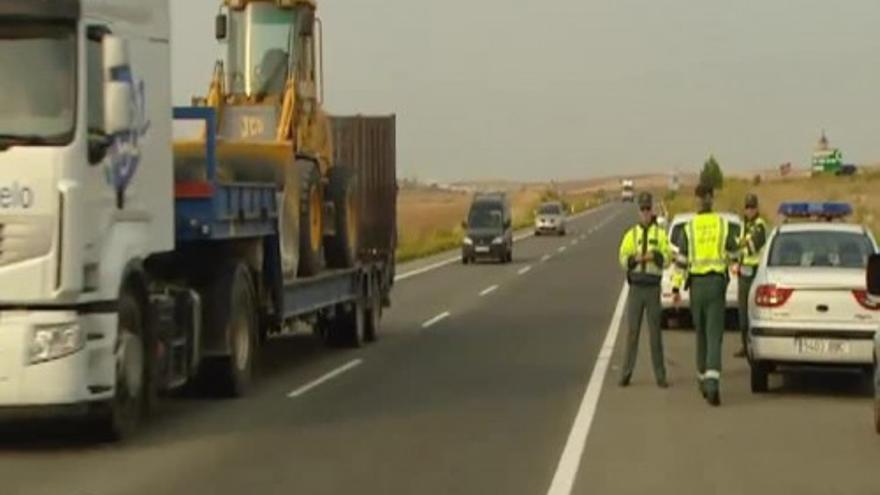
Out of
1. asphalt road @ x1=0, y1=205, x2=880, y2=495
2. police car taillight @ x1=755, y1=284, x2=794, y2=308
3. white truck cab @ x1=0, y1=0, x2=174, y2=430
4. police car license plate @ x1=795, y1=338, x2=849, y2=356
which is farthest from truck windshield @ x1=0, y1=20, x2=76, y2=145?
police car license plate @ x1=795, y1=338, x2=849, y2=356

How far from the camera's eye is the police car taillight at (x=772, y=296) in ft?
54.3

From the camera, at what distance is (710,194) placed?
16.8 meters

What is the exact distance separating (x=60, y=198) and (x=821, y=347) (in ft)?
25.1

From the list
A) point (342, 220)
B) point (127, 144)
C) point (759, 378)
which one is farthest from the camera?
point (342, 220)

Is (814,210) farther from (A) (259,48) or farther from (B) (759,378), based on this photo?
(A) (259,48)

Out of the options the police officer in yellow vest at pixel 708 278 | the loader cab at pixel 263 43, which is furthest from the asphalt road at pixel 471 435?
the loader cab at pixel 263 43

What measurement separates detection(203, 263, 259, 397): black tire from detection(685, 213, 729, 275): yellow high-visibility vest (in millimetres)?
4383

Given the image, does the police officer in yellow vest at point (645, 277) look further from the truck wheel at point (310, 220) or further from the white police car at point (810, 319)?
the truck wheel at point (310, 220)

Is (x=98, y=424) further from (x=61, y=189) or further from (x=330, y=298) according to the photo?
(x=330, y=298)

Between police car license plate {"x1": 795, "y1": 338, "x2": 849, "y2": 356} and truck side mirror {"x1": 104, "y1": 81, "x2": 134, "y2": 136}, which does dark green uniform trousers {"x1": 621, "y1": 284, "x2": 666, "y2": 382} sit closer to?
police car license plate {"x1": 795, "y1": 338, "x2": 849, "y2": 356}

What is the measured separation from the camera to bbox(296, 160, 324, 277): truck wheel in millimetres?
20281

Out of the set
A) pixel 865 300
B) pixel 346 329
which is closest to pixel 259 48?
pixel 346 329

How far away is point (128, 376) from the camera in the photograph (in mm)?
13609

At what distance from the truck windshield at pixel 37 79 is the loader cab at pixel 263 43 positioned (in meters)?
8.64
